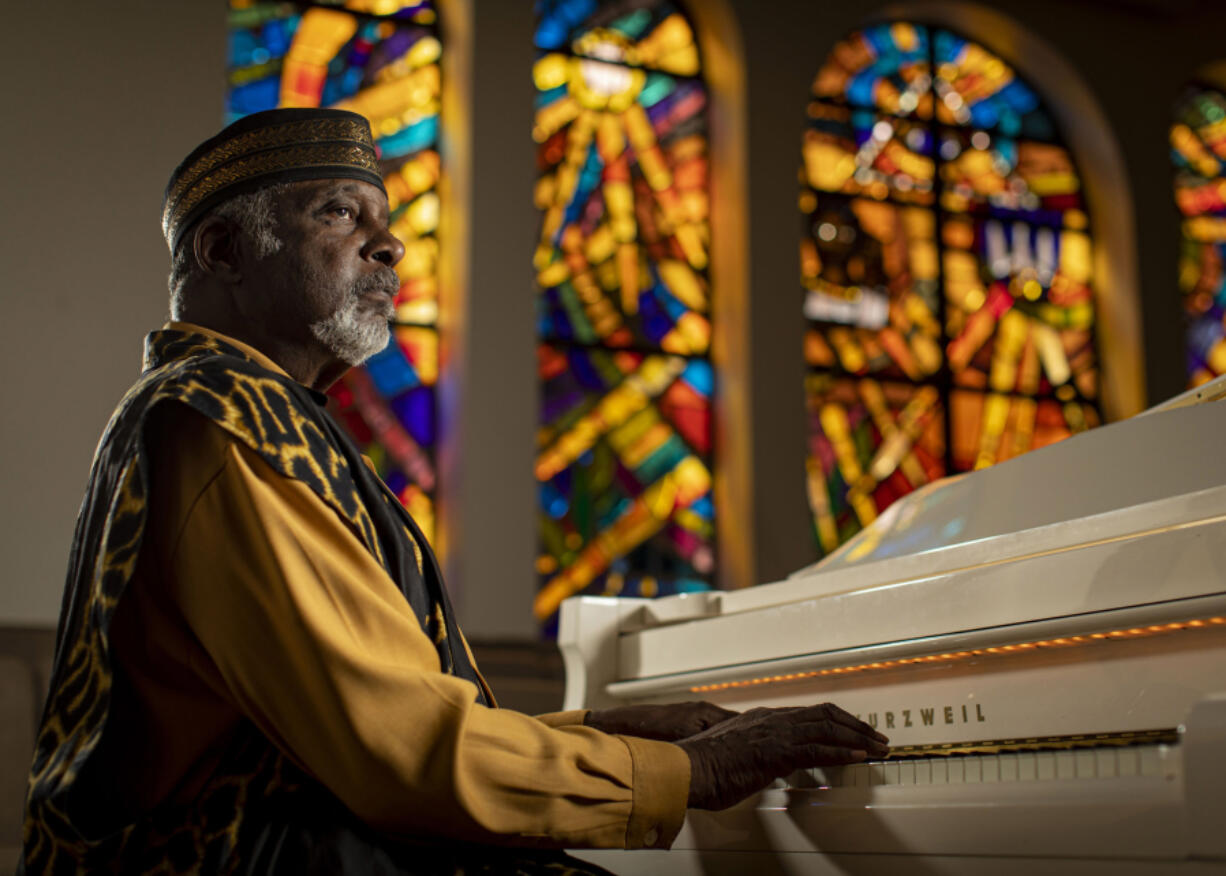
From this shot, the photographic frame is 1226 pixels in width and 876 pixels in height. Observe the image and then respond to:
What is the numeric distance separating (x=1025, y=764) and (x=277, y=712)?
725 millimetres

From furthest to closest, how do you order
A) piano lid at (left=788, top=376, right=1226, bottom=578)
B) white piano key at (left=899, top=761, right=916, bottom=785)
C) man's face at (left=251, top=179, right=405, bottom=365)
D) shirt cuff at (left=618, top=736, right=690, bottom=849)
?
piano lid at (left=788, top=376, right=1226, bottom=578), man's face at (left=251, top=179, right=405, bottom=365), white piano key at (left=899, top=761, right=916, bottom=785), shirt cuff at (left=618, top=736, right=690, bottom=849)

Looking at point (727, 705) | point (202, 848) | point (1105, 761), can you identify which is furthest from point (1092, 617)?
point (202, 848)

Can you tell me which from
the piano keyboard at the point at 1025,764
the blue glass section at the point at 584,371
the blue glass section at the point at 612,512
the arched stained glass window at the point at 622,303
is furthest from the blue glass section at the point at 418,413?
the piano keyboard at the point at 1025,764

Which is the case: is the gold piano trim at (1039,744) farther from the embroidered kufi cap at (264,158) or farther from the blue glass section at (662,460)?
the blue glass section at (662,460)

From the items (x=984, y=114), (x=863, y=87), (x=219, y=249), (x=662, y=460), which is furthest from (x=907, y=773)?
(x=984, y=114)

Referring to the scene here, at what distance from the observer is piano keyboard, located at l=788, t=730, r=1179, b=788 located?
1279 mm

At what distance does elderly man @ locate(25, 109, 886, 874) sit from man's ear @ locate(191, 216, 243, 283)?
20 centimetres

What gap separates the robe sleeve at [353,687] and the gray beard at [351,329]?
332 mm

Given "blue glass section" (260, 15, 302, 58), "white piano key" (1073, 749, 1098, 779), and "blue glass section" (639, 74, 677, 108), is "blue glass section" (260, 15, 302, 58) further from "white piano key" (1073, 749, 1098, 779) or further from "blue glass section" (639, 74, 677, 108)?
"white piano key" (1073, 749, 1098, 779)

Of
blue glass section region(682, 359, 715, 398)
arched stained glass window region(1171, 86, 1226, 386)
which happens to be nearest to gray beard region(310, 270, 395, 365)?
blue glass section region(682, 359, 715, 398)

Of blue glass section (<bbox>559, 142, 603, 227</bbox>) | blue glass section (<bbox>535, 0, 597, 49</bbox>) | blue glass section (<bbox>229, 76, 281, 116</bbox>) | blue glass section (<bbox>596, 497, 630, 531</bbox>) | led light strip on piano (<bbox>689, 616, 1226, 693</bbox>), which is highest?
blue glass section (<bbox>535, 0, 597, 49</bbox>)

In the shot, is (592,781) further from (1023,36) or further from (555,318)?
(1023,36)

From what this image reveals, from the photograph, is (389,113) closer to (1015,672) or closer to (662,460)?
(662,460)

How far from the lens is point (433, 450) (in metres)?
5.10
